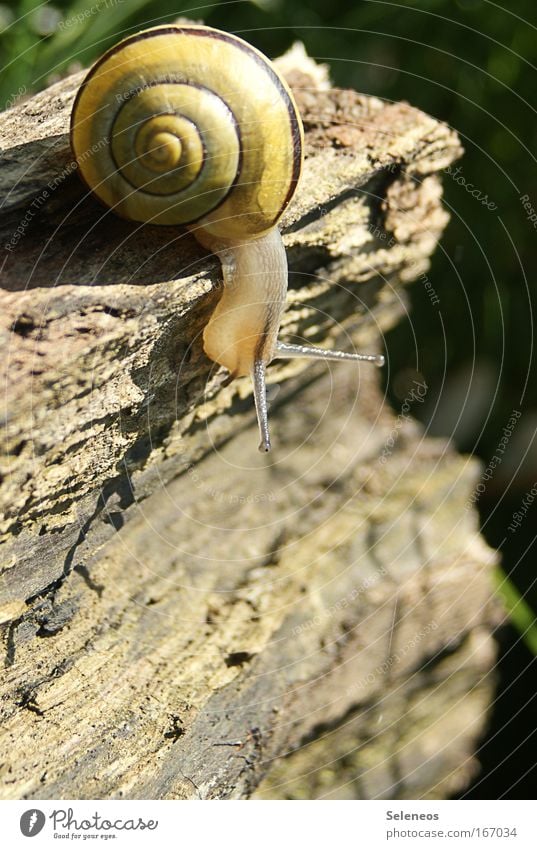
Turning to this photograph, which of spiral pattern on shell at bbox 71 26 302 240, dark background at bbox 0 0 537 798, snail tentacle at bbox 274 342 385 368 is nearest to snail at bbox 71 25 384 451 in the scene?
spiral pattern on shell at bbox 71 26 302 240

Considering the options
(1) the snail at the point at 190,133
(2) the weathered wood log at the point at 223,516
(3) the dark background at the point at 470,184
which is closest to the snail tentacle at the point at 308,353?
(2) the weathered wood log at the point at 223,516

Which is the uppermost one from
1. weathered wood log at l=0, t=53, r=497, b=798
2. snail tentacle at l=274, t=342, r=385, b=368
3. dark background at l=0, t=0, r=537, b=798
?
dark background at l=0, t=0, r=537, b=798

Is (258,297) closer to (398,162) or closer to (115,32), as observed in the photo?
(398,162)

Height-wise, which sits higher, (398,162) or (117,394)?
(398,162)

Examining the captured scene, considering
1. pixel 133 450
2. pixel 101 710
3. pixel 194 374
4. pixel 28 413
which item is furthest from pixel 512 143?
pixel 101 710

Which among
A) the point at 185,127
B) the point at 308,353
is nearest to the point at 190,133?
the point at 185,127

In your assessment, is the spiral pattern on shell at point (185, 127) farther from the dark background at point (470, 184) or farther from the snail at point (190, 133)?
the dark background at point (470, 184)

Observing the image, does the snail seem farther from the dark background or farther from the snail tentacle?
the dark background
